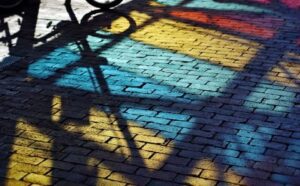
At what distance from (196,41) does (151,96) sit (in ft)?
7.08

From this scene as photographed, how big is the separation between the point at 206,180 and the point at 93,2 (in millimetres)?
5943

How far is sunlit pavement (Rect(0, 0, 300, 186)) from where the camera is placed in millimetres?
4773

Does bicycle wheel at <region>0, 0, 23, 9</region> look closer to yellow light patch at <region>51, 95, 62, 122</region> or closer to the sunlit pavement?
the sunlit pavement

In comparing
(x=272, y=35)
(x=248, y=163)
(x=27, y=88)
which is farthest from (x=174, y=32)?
(x=248, y=163)

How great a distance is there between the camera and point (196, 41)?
320 inches

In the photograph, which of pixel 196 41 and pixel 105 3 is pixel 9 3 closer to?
pixel 105 3

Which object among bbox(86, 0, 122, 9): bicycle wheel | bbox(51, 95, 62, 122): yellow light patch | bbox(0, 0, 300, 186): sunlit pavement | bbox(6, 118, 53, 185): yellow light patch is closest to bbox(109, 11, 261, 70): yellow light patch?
bbox(0, 0, 300, 186): sunlit pavement

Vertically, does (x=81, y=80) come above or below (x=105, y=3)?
below

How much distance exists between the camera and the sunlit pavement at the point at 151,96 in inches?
188

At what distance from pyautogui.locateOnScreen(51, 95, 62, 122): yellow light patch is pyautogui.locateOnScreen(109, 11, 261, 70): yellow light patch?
2213mm

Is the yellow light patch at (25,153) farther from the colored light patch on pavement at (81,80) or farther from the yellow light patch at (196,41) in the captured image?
the yellow light patch at (196,41)

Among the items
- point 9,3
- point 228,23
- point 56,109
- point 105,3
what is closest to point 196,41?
point 228,23

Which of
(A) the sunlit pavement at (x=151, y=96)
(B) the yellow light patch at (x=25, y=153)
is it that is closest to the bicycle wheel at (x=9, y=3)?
(A) the sunlit pavement at (x=151, y=96)

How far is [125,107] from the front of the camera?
5.98 m
